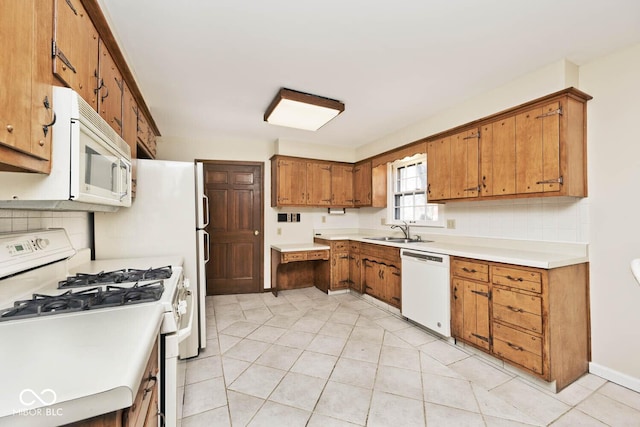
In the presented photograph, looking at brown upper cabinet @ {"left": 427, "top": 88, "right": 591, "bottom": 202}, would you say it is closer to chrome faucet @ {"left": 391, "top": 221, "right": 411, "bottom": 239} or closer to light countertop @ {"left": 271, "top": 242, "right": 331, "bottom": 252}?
chrome faucet @ {"left": 391, "top": 221, "right": 411, "bottom": 239}

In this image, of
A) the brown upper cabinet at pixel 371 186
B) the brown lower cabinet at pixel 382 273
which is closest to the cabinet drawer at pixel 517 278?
the brown lower cabinet at pixel 382 273

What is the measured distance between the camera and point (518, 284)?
2098 millimetres

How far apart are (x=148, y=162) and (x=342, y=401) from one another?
7.97 ft

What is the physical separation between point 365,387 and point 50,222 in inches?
92.3

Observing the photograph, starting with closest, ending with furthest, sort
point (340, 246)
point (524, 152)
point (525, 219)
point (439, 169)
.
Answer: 1. point (524, 152)
2. point (525, 219)
3. point (439, 169)
4. point (340, 246)

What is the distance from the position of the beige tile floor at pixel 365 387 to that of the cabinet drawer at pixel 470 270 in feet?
2.30

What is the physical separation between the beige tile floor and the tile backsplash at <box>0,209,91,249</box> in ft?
4.32

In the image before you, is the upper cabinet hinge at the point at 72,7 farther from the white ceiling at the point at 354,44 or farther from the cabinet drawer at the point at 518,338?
the cabinet drawer at the point at 518,338

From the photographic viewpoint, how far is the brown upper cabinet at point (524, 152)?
6.98ft

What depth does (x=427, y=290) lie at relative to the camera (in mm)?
2854

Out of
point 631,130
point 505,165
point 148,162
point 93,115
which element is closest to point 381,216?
point 505,165

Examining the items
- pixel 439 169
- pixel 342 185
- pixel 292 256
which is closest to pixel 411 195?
pixel 439 169

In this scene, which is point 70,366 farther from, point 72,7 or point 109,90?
point 109,90

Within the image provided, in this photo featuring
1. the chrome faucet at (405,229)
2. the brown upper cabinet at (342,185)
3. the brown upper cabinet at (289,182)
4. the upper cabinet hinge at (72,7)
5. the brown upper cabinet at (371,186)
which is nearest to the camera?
the upper cabinet hinge at (72,7)
